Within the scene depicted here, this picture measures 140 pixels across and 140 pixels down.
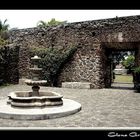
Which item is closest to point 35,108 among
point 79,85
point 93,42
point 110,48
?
point 79,85

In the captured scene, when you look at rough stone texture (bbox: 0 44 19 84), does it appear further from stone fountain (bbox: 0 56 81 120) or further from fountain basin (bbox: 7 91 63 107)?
fountain basin (bbox: 7 91 63 107)

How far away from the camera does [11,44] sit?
17.5 meters

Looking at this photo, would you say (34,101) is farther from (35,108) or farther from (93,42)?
(93,42)

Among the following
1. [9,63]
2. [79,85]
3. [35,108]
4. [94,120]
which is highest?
[9,63]

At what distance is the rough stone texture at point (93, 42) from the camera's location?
1405cm

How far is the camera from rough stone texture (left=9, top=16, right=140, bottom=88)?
14.1 metres

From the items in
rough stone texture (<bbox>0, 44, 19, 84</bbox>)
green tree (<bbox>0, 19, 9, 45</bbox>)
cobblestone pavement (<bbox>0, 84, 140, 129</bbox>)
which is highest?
green tree (<bbox>0, 19, 9, 45</bbox>)

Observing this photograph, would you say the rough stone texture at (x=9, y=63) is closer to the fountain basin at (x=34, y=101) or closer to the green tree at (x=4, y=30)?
the green tree at (x=4, y=30)

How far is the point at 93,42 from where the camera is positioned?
49.2ft

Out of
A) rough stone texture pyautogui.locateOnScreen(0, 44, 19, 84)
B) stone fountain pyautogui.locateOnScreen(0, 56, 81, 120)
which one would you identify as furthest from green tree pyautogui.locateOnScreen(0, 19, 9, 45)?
stone fountain pyautogui.locateOnScreen(0, 56, 81, 120)

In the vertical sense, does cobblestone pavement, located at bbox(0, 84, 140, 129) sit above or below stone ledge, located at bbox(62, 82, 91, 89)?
below

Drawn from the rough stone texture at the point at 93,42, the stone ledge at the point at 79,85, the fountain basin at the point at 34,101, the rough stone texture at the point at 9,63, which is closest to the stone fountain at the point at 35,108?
the fountain basin at the point at 34,101
